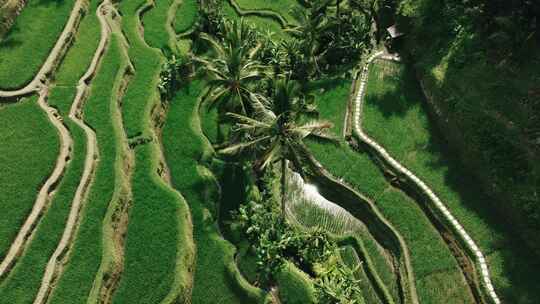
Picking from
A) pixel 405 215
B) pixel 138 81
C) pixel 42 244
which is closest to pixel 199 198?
pixel 42 244

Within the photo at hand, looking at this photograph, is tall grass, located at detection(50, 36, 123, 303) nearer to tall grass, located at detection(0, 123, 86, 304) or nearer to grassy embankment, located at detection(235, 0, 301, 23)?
tall grass, located at detection(0, 123, 86, 304)

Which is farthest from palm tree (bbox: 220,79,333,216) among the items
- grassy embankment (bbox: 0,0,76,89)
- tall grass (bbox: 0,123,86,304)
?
grassy embankment (bbox: 0,0,76,89)

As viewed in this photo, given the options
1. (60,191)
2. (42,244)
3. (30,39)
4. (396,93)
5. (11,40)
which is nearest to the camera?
(42,244)

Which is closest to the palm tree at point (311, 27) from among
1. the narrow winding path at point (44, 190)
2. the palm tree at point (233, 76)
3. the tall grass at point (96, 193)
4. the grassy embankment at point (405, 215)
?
the grassy embankment at point (405, 215)

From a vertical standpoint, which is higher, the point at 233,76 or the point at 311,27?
the point at 311,27

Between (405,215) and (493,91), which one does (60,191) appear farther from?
(493,91)

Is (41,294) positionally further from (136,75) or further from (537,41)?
(537,41)
